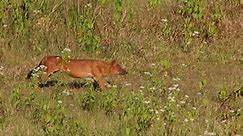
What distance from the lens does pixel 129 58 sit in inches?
438

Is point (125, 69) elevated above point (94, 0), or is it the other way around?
point (94, 0)

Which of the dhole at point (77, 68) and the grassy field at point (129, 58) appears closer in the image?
the grassy field at point (129, 58)

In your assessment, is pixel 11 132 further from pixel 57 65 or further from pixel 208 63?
pixel 208 63

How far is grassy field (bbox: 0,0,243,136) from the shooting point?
7.57m

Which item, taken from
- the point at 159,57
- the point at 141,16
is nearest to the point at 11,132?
the point at 159,57

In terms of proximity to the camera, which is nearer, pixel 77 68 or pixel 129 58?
pixel 77 68

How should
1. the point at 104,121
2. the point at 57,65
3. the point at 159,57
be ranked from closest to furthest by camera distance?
1. the point at 104,121
2. the point at 57,65
3. the point at 159,57

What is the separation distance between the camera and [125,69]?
1039 cm

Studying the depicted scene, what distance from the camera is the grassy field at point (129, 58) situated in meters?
7.57

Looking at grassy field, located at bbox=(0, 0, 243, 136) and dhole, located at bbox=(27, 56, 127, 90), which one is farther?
dhole, located at bbox=(27, 56, 127, 90)

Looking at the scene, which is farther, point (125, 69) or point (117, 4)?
point (117, 4)

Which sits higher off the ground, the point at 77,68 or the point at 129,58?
the point at 77,68

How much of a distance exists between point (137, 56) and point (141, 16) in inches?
37.5

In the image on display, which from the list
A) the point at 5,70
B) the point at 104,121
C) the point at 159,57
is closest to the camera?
the point at 104,121
